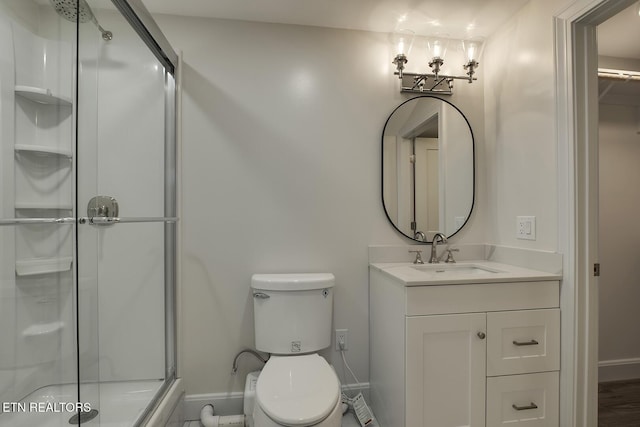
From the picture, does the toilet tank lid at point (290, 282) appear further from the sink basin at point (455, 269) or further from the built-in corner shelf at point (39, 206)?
the built-in corner shelf at point (39, 206)

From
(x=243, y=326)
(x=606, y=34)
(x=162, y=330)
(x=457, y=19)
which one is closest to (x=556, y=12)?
(x=457, y=19)

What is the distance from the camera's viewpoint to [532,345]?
4.58ft

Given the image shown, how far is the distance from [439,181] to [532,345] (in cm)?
94

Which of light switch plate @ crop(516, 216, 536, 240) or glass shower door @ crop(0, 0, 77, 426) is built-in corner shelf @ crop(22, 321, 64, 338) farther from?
light switch plate @ crop(516, 216, 536, 240)

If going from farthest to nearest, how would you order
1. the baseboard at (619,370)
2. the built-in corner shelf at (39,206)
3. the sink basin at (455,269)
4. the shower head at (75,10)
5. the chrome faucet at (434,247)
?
the baseboard at (619,370) < the chrome faucet at (434,247) < the sink basin at (455,269) < the built-in corner shelf at (39,206) < the shower head at (75,10)

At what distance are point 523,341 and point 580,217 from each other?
59 cm

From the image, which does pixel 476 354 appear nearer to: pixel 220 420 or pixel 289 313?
pixel 289 313

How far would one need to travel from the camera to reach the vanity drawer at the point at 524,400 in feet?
4.47

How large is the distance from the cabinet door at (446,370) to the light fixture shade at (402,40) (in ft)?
4.71

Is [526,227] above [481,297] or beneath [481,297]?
above

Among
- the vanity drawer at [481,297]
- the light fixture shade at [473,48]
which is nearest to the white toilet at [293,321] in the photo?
the vanity drawer at [481,297]

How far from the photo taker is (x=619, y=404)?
72.7 inches

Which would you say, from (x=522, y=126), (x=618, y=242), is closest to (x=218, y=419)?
(x=522, y=126)

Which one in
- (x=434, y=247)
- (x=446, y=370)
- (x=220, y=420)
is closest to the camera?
(x=446, y=370)
